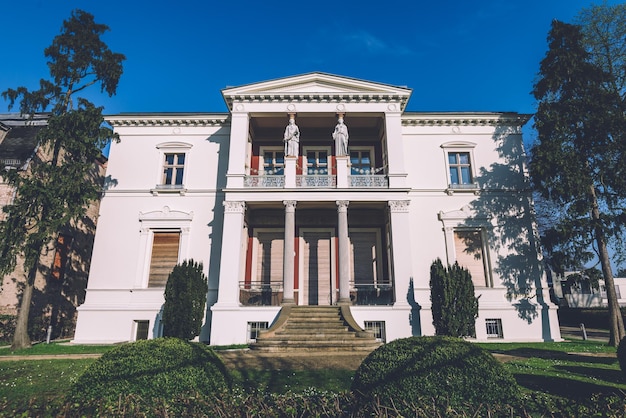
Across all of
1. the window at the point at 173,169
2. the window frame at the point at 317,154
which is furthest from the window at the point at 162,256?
the window frame at the point at 317,154

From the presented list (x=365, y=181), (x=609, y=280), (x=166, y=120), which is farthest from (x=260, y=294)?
Answer: (x=609, y=280)

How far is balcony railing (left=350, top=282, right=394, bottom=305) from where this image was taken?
55.4ft

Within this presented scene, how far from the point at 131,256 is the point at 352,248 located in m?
10.9

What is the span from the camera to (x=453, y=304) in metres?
14.1

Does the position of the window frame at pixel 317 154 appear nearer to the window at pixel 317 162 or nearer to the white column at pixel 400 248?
the window at pixel 317 162

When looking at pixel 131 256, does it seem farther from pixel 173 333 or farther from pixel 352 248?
pixel 352 248

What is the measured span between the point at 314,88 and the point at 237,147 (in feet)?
15.7

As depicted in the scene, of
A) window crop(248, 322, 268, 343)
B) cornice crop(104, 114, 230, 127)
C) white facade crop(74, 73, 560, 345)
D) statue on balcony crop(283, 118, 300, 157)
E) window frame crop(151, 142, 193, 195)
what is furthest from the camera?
cornice crop(104, 114, 230, 127)

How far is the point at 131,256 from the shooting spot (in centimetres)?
1767

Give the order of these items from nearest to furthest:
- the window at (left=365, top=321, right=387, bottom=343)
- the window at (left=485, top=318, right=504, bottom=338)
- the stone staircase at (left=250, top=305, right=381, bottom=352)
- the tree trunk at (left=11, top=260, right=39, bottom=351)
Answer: the stone staircase at (left=250, top=305, right=381, bottom=352), the tree trunk at (left=11, top=260, right=39, bottom=351), the window at (left=365, top=321, right=387, bottom=343), the window at (left=485, top=318, right=504, bottom=338)

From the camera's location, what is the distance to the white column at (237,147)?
17.1 m

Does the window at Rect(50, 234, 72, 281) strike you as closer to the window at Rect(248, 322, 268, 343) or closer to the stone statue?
the window at Rect(248, 322, 268, 343)

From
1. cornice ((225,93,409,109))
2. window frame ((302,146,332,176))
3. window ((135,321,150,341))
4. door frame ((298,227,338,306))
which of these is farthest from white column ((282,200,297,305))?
window ((135,321,150,341))

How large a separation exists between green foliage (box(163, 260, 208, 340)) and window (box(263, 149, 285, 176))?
6.84 metres
